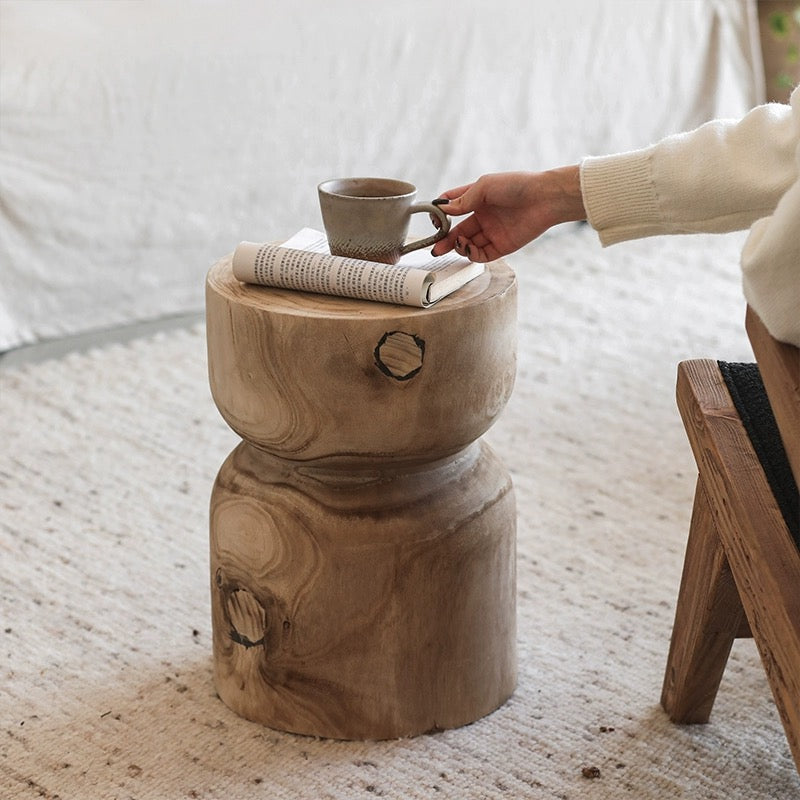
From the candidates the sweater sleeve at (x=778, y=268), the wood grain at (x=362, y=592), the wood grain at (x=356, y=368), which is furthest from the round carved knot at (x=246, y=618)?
the sweater sleeve at (x=778, y=268)

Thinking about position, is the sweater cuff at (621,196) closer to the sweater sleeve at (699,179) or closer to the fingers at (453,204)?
the sweater sleeve at (699,179)

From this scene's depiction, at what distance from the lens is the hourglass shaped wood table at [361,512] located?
975 mm

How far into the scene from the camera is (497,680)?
114 centimetres

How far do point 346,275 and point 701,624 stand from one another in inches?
17.0

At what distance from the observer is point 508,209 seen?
1.14m

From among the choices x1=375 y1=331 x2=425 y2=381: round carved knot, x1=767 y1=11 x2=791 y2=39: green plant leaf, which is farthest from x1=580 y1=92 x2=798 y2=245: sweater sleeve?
x1=767 y1=11 x2=791 y2=39: green plant leaf

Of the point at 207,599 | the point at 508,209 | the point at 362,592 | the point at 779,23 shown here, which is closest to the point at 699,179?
the point at 508,209

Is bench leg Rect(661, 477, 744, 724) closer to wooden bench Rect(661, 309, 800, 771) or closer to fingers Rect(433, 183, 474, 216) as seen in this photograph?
wooden bench Rect(661, 309, 800, 771)

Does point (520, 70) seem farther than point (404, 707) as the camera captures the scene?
Yes

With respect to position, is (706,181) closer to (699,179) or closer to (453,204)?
(699,179)

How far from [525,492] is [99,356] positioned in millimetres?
763

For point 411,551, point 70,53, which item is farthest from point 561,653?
point 70,53

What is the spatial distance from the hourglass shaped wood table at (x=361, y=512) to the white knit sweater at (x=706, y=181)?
4.5 inches

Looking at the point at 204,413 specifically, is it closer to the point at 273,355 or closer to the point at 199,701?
the point at 199,701
